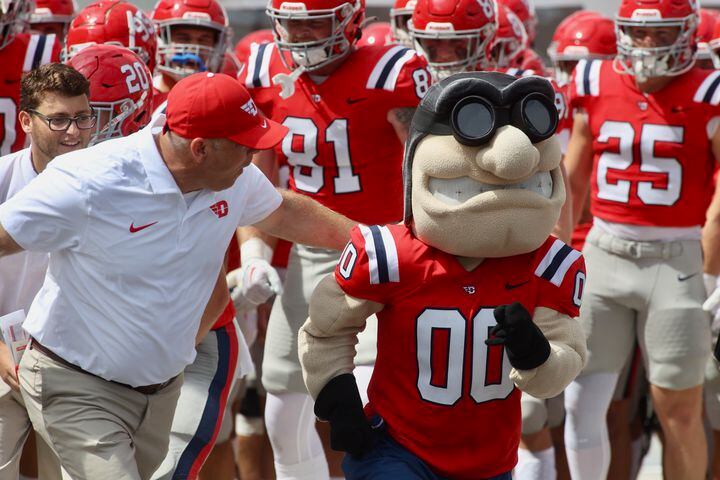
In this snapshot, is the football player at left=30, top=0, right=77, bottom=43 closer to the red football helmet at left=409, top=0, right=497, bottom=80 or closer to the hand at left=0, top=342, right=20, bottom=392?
the red football helmet at left=409, top=0, right=497, bottom=80

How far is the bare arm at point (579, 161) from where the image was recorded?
545 cm

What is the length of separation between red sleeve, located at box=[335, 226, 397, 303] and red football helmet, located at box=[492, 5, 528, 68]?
125 inches

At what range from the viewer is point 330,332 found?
3.52 metres

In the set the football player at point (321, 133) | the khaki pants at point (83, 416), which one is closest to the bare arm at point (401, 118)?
the football player at point (321, 133)

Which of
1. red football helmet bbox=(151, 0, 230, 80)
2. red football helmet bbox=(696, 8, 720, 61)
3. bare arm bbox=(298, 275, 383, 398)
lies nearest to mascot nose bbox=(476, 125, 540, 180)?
bare arm bbox=(298, 275, 383, 398)

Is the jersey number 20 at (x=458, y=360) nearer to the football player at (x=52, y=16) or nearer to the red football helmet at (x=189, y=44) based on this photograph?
the red football helmet at (x=189, y=44)

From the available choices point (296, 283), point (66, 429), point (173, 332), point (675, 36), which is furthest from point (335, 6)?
point (66, 429)

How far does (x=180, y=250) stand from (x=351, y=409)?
61 cm

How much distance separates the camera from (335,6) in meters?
4.90

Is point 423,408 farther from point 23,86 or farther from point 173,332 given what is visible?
point 23,86

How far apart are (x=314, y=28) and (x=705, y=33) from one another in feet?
9.36

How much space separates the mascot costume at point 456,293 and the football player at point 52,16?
3920 mm

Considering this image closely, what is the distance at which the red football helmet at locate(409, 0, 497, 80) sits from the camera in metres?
5.50

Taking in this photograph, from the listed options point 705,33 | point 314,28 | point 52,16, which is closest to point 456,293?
point 314,28
